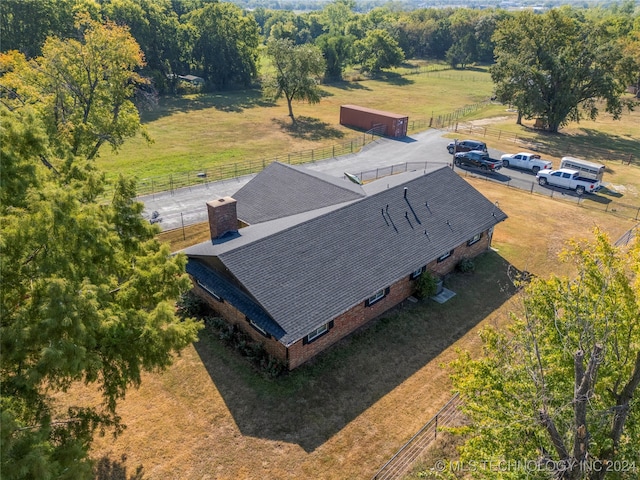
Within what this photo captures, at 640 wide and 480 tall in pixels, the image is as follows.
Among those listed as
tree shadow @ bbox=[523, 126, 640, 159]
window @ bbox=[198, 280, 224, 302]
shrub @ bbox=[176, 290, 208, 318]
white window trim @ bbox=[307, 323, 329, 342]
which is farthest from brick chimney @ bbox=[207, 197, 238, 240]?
tree shadow @ bbox=[523, 126, 640, 159]

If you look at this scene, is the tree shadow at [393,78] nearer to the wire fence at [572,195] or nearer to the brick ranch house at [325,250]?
the wire fence at [572,195]

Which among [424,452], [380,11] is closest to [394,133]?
[424,452]

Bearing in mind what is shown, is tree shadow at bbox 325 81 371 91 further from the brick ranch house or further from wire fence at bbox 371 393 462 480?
wire fence at bbox 371 393 462 480

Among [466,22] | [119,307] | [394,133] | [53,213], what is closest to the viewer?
[53,213]

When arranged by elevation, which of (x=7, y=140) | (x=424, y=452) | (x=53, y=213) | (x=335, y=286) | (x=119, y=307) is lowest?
(x=424, y=452)

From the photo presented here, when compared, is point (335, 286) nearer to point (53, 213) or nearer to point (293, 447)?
point (293, 447)

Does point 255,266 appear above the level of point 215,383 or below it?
above
